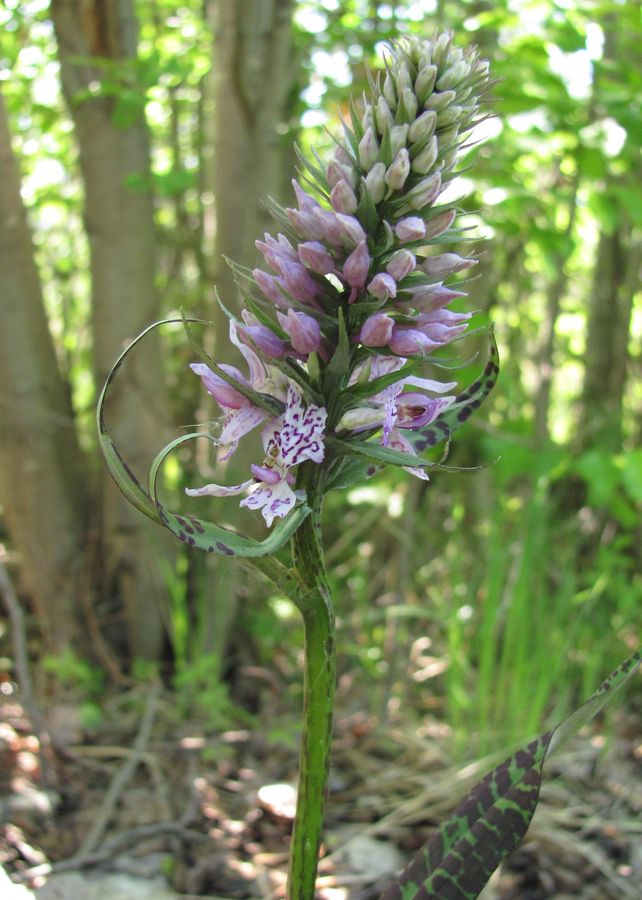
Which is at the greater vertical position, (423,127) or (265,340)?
(423,127)

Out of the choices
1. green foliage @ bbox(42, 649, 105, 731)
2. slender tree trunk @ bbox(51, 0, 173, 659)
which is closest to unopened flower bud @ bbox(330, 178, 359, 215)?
slender tree trunk @ bbox(51, 0, 173, 659)

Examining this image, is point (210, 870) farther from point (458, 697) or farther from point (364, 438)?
point (364, 438)

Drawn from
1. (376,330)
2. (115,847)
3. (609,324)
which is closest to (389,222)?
(376,330)

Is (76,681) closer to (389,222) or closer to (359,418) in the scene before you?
(359,418)

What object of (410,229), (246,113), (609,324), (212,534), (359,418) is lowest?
(609,324)

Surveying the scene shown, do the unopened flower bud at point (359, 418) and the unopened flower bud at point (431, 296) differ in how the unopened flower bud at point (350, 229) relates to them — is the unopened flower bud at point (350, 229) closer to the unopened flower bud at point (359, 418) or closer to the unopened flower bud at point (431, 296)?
the unopened flower bud at point (431, 296)

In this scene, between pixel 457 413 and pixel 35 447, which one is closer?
pixel 457 413

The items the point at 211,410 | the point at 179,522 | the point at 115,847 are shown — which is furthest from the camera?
the point at 211,410

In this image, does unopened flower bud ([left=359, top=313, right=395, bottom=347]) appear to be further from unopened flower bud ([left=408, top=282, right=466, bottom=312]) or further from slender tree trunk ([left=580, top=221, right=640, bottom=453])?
slender tree trunk ([left=580, top=221, right=640, bottom=453])
